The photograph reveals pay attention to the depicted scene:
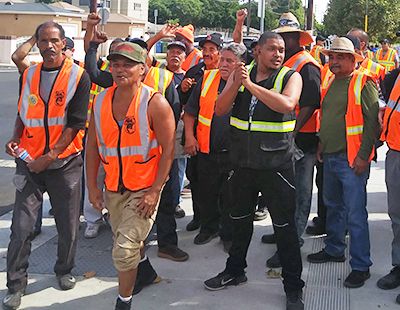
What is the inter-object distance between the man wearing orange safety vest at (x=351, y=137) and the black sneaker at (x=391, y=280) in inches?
5.9

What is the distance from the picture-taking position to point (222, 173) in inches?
212

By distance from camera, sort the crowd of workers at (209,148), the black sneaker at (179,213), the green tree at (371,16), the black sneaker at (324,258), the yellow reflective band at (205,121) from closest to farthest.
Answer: the crowd of workers at (209,148) → the black sneaker at (324,258) → the yellow reflective band at (205,121) → the black sneaker at (179,213) → the green tree at (371,16)

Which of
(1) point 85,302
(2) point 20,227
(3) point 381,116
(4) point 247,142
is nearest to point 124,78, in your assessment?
(4) point 247,142

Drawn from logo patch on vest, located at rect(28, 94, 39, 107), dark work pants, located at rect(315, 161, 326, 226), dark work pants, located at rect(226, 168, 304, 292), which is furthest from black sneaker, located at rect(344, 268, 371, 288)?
logo patch on vest, located at rect(28, 94, 39, 107)

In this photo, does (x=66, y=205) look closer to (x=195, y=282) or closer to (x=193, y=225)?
(x=195, y=282)

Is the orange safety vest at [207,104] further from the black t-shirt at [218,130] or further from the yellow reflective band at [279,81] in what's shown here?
the yellow reflective band at [279,81]

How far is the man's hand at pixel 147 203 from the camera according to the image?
3.80 metres

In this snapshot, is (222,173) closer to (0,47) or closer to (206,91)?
(206,91)

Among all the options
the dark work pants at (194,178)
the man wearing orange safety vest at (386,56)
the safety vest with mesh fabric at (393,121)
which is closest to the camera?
the safety vest with mesh fabric at (393,121)

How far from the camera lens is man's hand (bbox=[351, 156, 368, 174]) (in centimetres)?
448

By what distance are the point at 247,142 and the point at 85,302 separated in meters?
1.84

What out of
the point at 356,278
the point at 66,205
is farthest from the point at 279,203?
the point at 66,205

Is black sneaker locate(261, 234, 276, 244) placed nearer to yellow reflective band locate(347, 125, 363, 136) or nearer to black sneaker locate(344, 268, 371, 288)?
black sneaker locate(344, 268, 371, 288)

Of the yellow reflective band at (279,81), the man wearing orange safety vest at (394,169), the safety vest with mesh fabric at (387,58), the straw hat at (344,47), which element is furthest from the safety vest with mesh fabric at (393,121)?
the safety vest with mesh fabric at (387,58)
